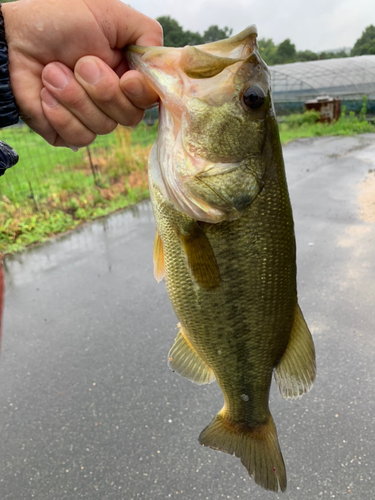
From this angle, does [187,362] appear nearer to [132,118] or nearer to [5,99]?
[132,118]

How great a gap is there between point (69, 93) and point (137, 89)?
0.26 metres

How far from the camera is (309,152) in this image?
12242 mm

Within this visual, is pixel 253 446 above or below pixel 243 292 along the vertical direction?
below

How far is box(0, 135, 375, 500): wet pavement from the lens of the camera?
244cm

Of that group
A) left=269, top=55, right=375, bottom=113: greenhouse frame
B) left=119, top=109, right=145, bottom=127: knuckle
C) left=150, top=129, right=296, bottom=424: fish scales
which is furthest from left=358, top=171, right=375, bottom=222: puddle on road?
left=269, top=55, right=375, bottom=113: greenhouse frame

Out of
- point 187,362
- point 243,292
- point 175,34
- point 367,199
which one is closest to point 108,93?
point 243,292

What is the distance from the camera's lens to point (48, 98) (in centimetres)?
146

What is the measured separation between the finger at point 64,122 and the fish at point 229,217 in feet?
1.04

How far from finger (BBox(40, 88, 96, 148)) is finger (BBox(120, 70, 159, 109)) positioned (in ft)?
0.85

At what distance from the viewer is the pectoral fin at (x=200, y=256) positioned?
1.42 meters

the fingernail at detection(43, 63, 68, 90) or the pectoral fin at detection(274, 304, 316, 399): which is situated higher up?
the fingernail at detection(43, 63, 68, 90)

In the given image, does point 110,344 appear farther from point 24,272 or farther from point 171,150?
point 171,150

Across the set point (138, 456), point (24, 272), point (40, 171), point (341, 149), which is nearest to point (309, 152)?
point (341, 149)

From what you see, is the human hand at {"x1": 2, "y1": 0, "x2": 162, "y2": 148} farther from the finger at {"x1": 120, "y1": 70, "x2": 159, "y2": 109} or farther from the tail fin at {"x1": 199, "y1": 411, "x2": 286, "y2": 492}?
the tail fin at {"x1": 199, "y1": 411, "x2": 286, "y2": 492}
